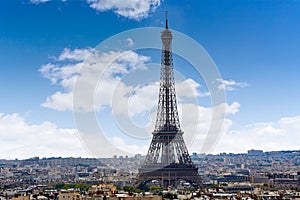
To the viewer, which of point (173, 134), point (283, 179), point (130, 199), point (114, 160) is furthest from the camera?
point (114, 160)

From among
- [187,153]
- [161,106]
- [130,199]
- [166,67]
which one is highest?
[166,67]

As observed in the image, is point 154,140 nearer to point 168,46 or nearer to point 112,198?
point 168,46

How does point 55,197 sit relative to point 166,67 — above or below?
below

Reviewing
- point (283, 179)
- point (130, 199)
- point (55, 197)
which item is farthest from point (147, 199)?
point (283, 179)

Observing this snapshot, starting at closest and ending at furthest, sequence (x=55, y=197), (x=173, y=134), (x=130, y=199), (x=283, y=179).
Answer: (x=130, y=199), (x=55, y=197), (x=173, y=134), (x=283, y=179)

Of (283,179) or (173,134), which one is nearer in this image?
(173,134)

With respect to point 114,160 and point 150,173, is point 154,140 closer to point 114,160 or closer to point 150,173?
point 150,173

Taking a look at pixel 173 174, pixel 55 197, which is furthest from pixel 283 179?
pixel 55 197
